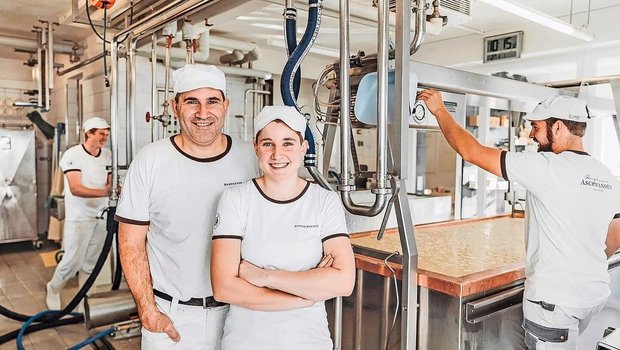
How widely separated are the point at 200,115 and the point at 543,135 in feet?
4.91

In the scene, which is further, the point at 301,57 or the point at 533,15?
the point at 533,15

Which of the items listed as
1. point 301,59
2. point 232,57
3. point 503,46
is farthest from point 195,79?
point 503,46

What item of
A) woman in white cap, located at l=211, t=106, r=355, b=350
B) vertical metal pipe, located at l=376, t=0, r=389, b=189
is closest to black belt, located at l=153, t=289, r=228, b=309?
woman in white cap, located at l=211, t=106, r=355, b=350

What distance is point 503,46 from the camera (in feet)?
18.1

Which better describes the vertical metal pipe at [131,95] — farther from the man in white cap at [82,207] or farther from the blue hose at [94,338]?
the blue hose at [94,338]

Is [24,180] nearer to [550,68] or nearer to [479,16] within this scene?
[479,16]

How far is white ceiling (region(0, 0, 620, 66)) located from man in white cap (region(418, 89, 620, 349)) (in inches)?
A: 77.4

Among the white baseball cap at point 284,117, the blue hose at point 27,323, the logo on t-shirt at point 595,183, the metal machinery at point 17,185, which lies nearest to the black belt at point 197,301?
the white baseball cap at point 284,117

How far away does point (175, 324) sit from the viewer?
6.33 ft

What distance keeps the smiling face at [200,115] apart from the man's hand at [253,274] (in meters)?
0.57


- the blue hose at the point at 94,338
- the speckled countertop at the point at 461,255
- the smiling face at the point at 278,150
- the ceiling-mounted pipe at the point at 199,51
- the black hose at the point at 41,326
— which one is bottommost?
the black hose at the point at 41,326

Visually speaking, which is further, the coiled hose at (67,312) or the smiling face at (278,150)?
the coiled hose at (67,312)

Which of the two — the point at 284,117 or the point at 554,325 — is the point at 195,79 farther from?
the point at 554,325

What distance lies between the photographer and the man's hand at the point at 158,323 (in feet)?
6.19
